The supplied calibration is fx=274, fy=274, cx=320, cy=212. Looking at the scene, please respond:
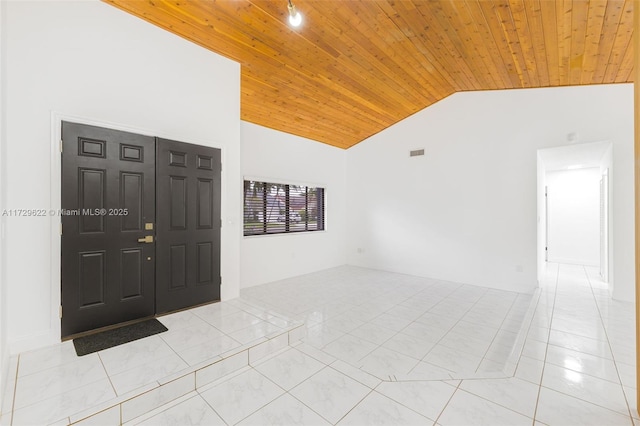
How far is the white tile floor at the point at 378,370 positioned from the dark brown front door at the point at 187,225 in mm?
376

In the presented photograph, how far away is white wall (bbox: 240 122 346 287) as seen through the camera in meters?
5.05

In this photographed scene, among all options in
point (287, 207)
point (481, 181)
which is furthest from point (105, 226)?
point (481, 181)

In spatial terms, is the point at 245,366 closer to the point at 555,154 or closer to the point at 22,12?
the point at 22,12

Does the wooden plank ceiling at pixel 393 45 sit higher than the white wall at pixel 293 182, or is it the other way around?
the wooden plank ceiling at pixel 393 45

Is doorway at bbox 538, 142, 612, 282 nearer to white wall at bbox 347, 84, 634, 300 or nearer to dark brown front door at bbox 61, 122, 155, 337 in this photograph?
white wall at bbox 347, 84, 634, 300

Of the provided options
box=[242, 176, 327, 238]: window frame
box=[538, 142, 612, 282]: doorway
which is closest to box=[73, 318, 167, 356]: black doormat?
box=[242, 176, 327, 238]: window frame

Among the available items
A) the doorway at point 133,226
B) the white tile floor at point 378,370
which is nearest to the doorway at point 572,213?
the white tile floor at point 378,370

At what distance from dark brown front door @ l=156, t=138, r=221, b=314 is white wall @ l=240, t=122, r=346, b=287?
1.30 metres

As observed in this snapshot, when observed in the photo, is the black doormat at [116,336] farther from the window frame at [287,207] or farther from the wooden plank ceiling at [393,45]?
the wooden plank ceiling at [393,45]

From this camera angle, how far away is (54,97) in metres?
2.56

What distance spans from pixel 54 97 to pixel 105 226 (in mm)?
1274

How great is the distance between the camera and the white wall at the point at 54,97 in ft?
7.81

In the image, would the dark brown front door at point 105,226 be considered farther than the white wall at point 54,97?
Yes

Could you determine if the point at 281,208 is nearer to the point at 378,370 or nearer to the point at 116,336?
the point at 116,336
